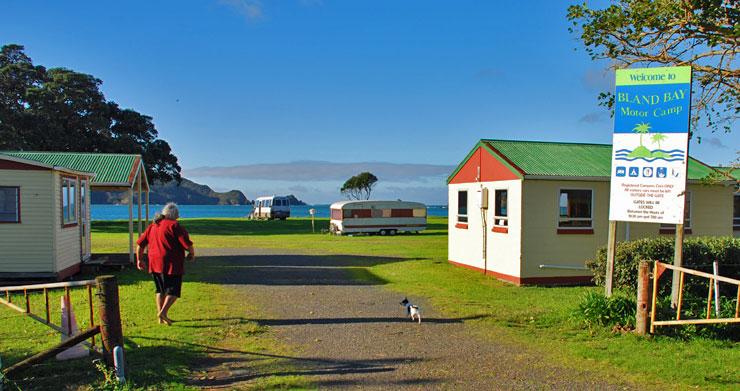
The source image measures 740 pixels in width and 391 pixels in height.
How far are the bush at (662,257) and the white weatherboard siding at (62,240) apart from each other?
1152 cm

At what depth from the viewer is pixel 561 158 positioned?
15484 mm

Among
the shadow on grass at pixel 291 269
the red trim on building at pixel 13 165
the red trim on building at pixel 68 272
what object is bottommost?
the shadow on grass at pixel 291 269

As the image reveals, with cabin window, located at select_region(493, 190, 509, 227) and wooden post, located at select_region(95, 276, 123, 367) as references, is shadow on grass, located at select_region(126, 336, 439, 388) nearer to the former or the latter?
wooden post, located at select_region(95, 276, 123, 367)

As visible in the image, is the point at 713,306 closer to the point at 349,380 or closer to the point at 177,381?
the point at 349,380

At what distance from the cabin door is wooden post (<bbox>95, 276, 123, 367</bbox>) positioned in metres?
10.9

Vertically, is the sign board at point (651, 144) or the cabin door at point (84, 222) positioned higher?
the sign board at point (651, 144)

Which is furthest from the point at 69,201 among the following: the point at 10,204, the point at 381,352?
the point at 381,352

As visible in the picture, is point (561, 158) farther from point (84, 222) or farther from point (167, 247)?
point (84, 222)

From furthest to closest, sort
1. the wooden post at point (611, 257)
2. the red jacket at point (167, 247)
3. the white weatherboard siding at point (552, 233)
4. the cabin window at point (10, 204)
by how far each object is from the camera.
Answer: the white weatherboard siding at point (552, 233) < the cabin window at point (10, 204) < the wooden post at point (611, 257) < the red jacket at point (167, 247)

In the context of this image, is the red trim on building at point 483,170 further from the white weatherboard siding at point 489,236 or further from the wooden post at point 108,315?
the wooden post at point 108,315

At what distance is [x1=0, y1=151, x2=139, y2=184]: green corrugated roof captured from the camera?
16.4m

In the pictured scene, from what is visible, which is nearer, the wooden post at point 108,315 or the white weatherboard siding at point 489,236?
the wooden post at point 108,315

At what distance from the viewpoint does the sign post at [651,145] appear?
851 centimetres

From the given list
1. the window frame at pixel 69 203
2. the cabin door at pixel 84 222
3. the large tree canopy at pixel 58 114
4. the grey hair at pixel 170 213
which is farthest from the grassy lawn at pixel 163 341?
the large tree canopy at pixel 58 114
